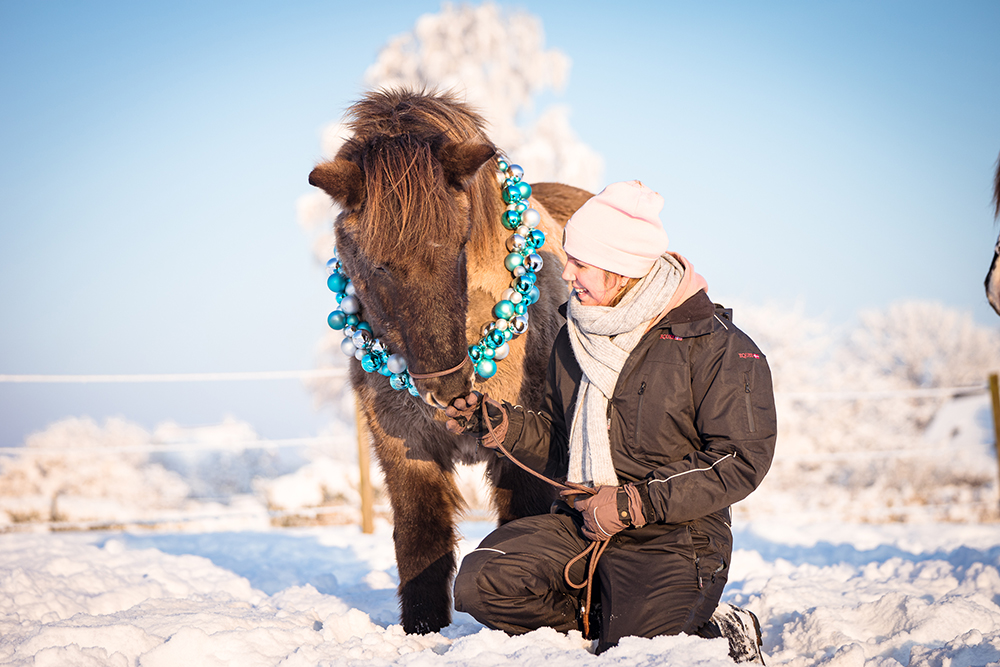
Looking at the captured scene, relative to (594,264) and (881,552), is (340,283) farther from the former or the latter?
(881,552)

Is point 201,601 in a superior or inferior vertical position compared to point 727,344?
inferior

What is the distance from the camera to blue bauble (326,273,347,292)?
2887 millimetres

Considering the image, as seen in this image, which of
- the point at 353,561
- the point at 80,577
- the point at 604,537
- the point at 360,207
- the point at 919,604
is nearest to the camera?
the point at 604,537

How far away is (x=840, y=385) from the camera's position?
16.5 meters

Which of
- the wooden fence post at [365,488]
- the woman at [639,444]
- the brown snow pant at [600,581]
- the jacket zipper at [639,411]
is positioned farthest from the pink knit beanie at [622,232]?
the wooden fence post at [365,488]

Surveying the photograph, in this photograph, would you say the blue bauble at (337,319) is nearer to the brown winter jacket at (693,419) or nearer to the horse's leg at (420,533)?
the horse's leg at (420,533)

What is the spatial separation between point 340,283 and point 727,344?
161 centimetres

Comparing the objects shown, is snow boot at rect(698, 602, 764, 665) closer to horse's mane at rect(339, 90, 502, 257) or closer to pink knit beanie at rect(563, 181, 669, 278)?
pink knit beanie at rect(563, 181, 669, 278)

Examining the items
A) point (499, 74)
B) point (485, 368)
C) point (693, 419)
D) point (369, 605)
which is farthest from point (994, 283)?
point (499, 74)

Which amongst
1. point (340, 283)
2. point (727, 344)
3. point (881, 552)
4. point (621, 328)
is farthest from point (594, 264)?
point (881, 552)

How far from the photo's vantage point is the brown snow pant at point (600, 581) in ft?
7.11

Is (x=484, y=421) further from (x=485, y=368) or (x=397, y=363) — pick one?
(x=397, y=363)

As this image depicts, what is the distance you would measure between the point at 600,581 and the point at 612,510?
0.43 metres

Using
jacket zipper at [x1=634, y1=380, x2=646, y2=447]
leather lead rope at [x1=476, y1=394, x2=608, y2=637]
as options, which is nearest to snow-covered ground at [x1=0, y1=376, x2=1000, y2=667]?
leather lead rope at [x1=476, y1=394, x2=608, y2=637]
